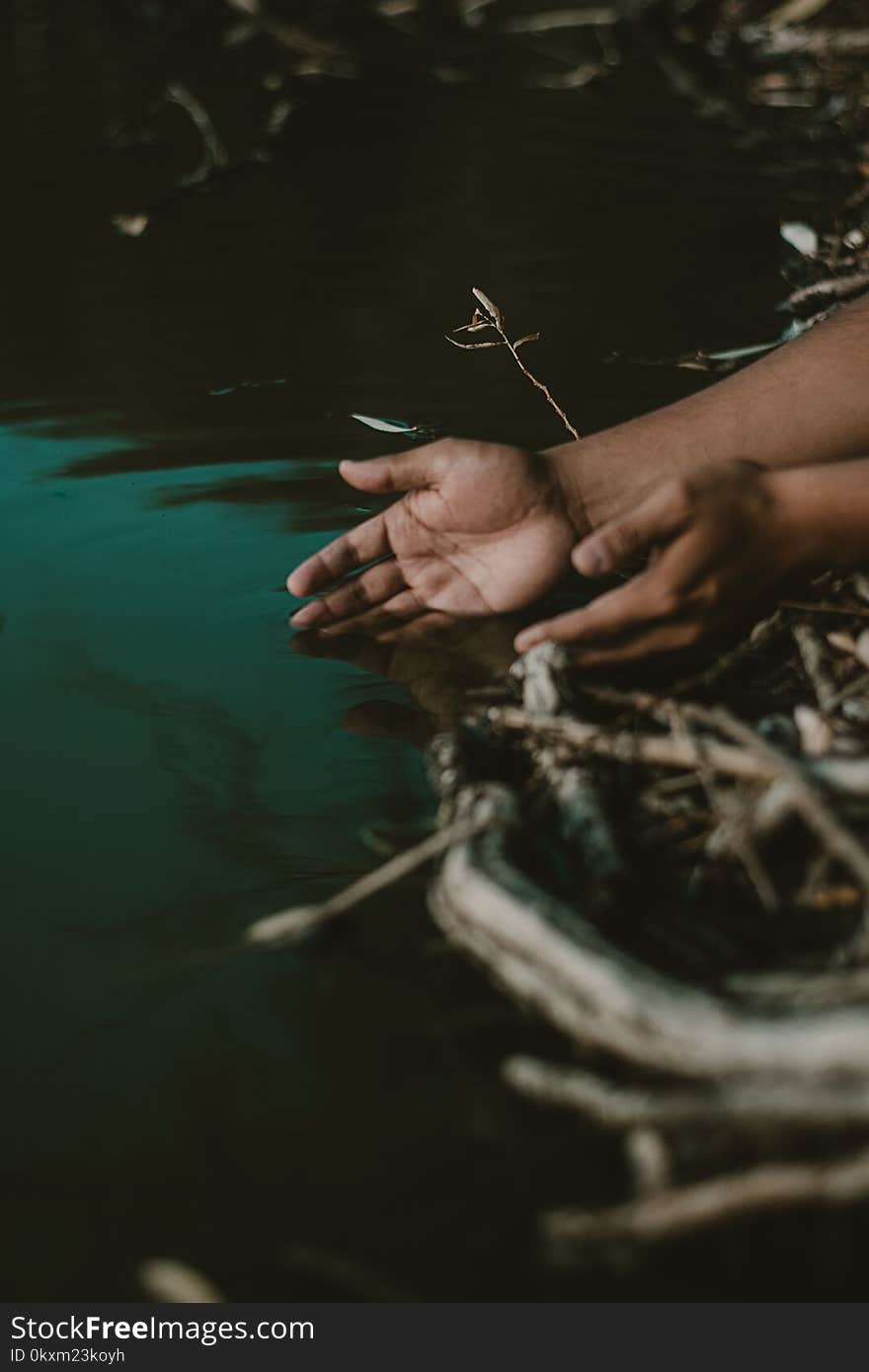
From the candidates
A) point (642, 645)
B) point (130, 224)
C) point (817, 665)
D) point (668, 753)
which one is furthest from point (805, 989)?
point (130, 224)

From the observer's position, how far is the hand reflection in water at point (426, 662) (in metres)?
1.85

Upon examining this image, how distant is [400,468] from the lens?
77.3 inches

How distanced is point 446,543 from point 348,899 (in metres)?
0.89

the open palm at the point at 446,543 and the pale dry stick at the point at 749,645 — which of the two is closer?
the pale dry stick at the point at 749,645

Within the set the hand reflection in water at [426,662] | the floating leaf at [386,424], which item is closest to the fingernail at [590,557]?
the hand reflection in water at [426,662]

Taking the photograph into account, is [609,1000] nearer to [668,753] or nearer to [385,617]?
[668,753]

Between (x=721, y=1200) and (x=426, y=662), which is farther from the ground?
(x=426, y=662)

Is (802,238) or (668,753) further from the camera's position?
(802,238)

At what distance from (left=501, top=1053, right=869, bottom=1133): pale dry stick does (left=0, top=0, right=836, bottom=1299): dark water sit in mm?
82

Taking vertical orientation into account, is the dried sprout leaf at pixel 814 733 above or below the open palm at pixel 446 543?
below

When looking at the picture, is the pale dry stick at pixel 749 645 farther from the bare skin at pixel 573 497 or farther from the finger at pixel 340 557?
the finger at pixel 340 557

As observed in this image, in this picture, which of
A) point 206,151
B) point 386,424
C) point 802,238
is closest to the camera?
point 386,424

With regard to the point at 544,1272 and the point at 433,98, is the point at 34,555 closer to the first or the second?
the point at 544,1272

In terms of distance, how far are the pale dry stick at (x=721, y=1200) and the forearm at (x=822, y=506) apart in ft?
2.94
